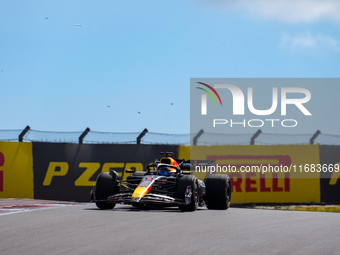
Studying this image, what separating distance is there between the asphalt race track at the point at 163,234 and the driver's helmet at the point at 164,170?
2.12 m

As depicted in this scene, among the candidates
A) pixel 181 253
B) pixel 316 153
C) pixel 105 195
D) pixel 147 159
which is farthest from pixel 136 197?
pixel 316 153

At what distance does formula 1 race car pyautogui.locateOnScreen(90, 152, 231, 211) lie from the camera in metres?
11.4

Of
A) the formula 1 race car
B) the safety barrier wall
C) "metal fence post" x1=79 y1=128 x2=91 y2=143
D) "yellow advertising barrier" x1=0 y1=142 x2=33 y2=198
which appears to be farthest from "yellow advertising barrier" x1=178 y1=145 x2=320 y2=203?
the formula 1 race car

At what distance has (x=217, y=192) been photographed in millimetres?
12711

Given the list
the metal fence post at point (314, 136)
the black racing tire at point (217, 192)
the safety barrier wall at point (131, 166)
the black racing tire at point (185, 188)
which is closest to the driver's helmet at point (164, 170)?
the black racing tire at point (185, 188)

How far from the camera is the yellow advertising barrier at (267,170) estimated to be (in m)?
18.1

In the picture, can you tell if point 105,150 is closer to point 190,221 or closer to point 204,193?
point 204,193

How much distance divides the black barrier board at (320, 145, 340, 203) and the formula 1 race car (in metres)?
6.24

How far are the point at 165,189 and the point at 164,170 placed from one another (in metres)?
0.49

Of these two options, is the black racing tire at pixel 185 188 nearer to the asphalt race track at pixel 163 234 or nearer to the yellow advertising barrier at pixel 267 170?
the asphalt race track at pixel 163 234

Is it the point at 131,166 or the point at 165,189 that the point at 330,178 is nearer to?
the point at 131,166

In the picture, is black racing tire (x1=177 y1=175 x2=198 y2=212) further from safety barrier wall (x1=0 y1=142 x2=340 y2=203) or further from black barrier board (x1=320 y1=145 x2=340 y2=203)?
black barrier board (x1=320 y1=145 x2=340 y2=203)

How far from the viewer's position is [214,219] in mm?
9703

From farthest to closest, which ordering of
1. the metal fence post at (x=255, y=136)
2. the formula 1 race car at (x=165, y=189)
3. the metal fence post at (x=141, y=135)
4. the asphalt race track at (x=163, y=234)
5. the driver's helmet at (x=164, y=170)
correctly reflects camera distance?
the metal fence post at (x=255, y=136) → the metal fence post at (x=141, y=135) → the driver's helmet at (x=164, y=170) → the formula 1 race car at (x=165, y=189) → the asphalt race track at (x=163, y=234)
